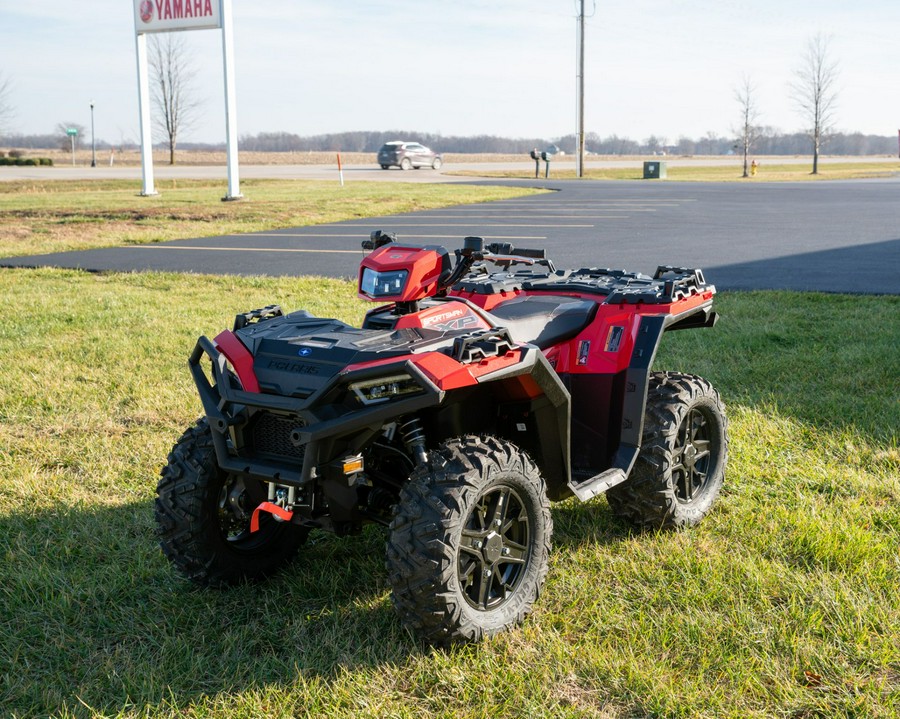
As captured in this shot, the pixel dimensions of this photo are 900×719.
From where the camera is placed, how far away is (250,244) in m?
15.6

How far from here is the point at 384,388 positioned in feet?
9.20

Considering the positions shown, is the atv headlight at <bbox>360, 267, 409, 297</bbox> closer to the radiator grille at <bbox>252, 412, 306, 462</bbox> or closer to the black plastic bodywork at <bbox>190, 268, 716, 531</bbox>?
the black plastic bodywork at <bbox>190, 268, 716, 531</bbox>

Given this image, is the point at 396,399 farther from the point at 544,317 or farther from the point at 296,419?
the point at 544,317

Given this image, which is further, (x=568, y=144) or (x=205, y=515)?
(x=568, y=144)

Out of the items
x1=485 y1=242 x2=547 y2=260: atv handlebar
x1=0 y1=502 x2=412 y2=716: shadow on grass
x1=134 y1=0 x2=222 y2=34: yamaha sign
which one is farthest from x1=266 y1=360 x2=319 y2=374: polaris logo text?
x1=134 y1=0 x2=222 y2=34: yamaha sign

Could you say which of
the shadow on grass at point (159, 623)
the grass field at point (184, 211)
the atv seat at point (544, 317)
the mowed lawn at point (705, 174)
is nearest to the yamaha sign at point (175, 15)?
the grass field at point (184, 211)

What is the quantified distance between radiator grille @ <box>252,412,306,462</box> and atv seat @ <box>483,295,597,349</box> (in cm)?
81

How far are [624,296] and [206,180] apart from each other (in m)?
37.4

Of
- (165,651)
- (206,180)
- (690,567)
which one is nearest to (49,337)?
(165,651)

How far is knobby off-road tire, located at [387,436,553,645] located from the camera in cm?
282

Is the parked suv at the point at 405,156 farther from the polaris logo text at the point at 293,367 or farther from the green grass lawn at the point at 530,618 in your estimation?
the polaris logo text at the point at 293,367

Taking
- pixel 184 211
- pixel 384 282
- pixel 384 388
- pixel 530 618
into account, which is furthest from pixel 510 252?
pixel 184 211

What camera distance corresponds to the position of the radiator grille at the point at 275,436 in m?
2.98

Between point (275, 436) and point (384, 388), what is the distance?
45cm
